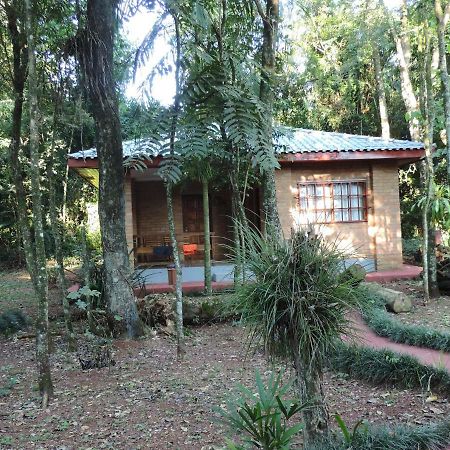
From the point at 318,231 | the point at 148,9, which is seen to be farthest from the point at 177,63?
the point at 318,231

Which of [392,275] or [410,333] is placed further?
[392,275]

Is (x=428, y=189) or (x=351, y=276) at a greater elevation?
(x=428, y=189)

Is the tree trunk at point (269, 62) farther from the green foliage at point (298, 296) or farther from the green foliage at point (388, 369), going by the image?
the green foliage at point (298, 296)

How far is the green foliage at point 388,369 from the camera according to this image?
4.69 m

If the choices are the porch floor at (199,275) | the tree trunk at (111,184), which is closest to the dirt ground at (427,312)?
the porch floor at (199,275)

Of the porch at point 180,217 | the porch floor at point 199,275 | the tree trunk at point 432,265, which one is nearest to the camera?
the tree trunk at point 432,265

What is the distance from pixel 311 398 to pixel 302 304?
0.73 metres

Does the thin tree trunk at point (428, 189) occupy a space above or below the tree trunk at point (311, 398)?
above

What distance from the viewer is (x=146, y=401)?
4.87m

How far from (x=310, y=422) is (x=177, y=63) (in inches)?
179

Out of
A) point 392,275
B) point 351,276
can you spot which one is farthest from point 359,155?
point 351,276

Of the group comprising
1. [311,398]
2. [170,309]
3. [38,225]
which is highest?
[38,225]

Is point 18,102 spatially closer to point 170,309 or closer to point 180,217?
point 170,309

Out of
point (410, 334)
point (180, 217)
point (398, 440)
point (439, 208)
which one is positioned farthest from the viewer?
point (180, 217)
